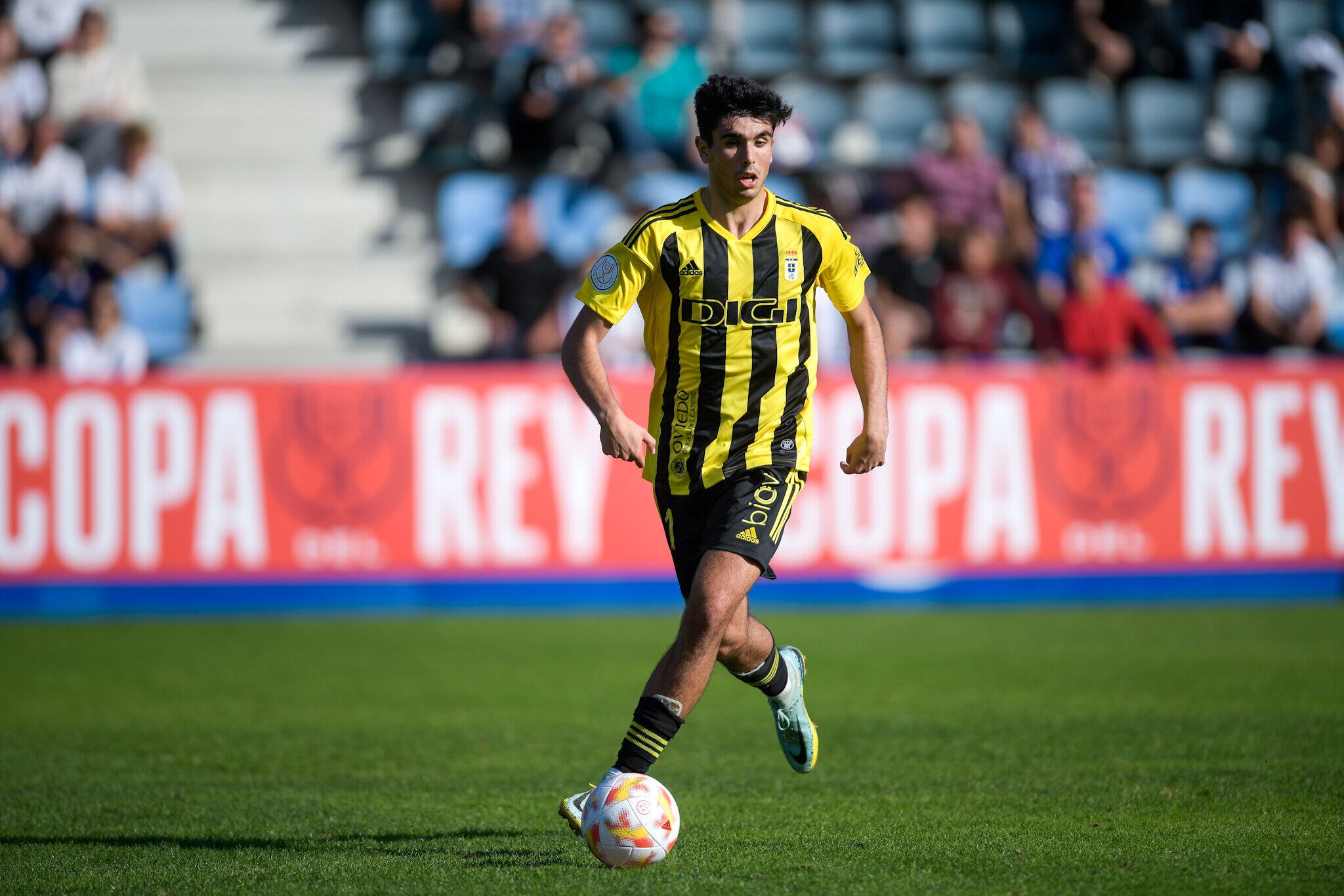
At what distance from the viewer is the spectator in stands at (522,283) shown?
→ 1405cm

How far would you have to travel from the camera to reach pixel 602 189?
51.3 feet

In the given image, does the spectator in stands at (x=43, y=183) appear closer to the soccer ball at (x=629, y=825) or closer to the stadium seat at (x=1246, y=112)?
the stadium seat at (x=1246, y=112)

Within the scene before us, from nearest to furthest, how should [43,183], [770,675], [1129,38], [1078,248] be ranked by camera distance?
[770,675], [1078,248], [43,183], [1129,38]

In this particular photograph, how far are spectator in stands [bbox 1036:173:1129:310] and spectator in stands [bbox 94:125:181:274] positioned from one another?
8225 mm

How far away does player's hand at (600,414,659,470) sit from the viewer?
4.85 m

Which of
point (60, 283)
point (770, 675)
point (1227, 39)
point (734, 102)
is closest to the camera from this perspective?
point (734, 102)

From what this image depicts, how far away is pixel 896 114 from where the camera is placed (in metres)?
17.2

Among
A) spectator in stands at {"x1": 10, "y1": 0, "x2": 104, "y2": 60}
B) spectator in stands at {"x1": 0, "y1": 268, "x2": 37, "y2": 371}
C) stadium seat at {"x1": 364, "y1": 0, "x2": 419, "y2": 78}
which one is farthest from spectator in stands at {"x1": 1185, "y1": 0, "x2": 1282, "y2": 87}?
spectator in stands at {"x1": 0, "y1": 268, "x2": 37, "y2": 371}

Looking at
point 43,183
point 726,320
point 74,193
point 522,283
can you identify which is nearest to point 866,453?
point 726,320

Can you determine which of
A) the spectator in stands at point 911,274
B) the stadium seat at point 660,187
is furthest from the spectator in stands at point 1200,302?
the stadium seat at point 660,187

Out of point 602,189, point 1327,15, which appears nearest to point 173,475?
point 602,189

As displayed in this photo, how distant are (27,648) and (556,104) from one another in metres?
7.64

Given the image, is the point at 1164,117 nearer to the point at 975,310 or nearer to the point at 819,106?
the point at 819,106

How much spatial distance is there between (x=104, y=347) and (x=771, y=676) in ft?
31.6
